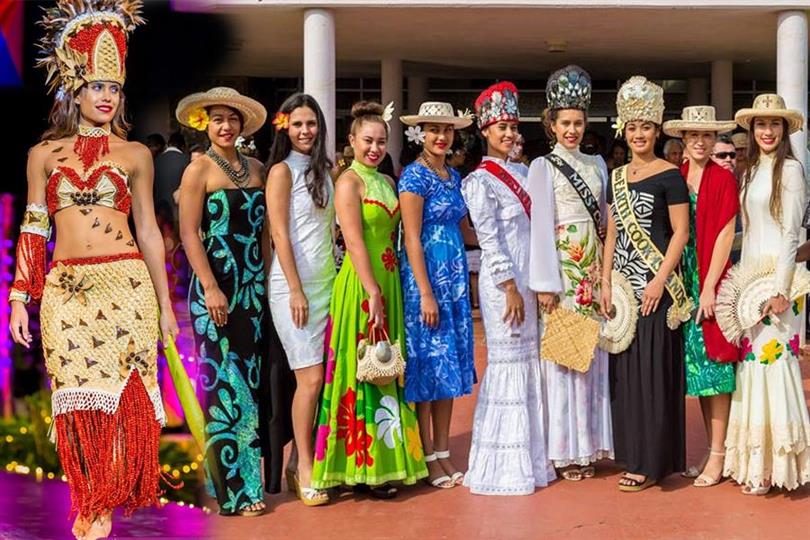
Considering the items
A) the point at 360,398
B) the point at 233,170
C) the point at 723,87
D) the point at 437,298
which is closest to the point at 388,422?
the point at 360,398

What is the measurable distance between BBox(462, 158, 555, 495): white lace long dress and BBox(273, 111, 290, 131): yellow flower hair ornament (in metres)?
0.93

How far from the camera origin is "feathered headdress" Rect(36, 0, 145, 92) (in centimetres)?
425

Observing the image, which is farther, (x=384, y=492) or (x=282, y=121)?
(x=384, y=492)

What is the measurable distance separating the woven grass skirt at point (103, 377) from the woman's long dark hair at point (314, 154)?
106cm

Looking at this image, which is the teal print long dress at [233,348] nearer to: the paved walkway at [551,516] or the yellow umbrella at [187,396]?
the yellow umbrella at [187,396]

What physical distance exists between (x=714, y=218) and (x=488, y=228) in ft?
3.54

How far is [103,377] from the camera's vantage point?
427cm

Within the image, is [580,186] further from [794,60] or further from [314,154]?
[794,60]

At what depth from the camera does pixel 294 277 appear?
Answer: 16.9 feet

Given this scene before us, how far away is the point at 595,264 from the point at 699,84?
13.3 metres

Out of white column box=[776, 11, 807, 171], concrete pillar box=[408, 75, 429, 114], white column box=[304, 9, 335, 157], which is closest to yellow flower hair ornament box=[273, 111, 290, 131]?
white column box=[304, 9, 335, 157]

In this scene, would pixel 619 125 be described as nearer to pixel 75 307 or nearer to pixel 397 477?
pixel 397 477

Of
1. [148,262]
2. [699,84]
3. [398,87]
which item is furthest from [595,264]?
[699,84]

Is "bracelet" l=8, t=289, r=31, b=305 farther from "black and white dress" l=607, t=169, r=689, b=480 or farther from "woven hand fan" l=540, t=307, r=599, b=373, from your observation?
"black and white dress" l=607, t=169, r=689, b=480
